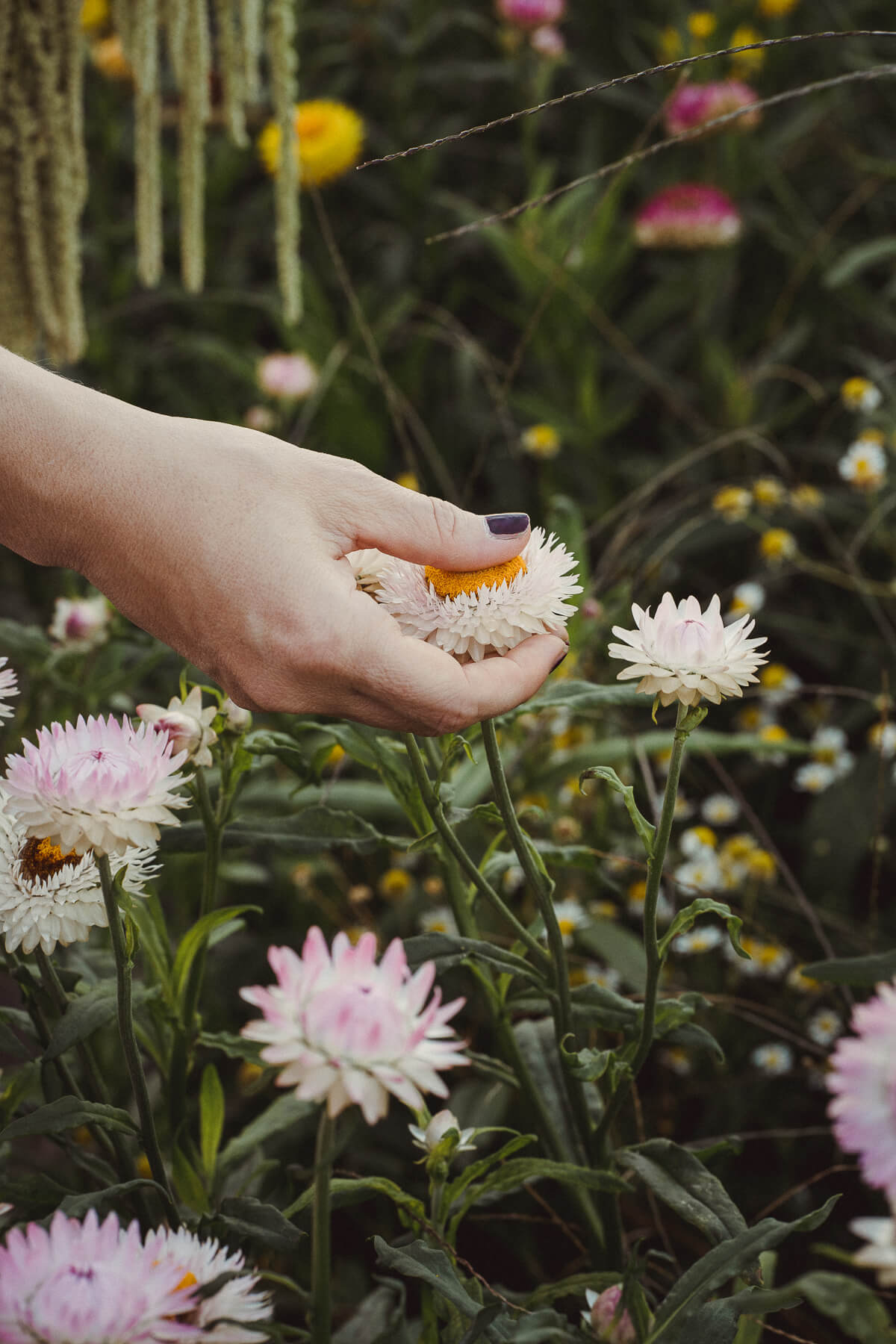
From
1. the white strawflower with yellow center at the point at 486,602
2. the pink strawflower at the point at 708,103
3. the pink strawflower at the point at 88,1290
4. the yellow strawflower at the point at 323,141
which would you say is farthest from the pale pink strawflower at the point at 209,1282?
the yellow strawflower at the point at 323,141

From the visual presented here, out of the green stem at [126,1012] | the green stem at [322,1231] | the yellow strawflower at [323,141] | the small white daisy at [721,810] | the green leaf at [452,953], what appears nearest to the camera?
the green stem at [322,1231]

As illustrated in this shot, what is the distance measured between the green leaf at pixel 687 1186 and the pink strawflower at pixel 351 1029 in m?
0.30

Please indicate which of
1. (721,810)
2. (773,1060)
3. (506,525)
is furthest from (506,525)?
(721,810)

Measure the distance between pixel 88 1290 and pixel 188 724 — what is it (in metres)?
0.31

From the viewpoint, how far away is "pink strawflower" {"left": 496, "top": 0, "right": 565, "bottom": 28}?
1.88m

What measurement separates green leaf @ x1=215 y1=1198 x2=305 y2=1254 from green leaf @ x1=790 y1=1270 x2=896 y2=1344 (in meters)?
0.31

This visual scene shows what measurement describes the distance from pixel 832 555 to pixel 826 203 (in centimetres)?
81

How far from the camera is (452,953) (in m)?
0.70

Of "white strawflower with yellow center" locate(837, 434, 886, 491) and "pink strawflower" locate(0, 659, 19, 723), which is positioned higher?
"pink strawflower" locate(0, 659, 19, 723)

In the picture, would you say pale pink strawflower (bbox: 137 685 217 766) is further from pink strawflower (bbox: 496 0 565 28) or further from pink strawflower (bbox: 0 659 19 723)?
pink strawflower (bbox: 496 0 565 28)

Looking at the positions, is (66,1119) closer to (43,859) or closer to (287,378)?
(43,859)

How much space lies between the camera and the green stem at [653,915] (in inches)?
23.9

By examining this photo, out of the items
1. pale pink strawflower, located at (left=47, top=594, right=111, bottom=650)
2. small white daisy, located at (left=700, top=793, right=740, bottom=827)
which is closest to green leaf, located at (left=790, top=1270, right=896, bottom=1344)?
pale pink strawflower, located at (left=47, top=594, right=111, bottom=650)

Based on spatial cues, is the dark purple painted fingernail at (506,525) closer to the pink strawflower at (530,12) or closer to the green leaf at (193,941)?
the green leaf at (193,941)
